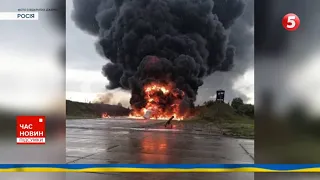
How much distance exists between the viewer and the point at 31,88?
10.7 feet

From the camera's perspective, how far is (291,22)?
3.26 m

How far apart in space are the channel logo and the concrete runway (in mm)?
1071

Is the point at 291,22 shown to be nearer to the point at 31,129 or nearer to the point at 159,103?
the point at 159,103

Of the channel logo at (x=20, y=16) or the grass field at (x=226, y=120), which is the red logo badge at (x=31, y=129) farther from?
the grass field at (x=226, y=120)

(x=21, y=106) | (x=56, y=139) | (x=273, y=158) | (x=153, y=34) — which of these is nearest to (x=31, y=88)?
(x=21, y=106)

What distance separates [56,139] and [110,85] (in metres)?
0.75

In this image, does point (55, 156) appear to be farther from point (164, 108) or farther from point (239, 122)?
point (239, 122)

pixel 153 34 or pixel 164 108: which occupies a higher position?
pixel 153 34

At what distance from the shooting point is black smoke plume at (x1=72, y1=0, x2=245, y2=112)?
3.26 m

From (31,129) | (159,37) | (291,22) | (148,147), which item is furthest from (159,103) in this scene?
(291,22)

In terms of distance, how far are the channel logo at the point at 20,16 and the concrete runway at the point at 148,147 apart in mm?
1071

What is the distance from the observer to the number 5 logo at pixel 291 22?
3254 millimetres

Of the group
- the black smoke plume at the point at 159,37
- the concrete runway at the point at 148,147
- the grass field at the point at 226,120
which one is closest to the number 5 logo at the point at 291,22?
the black smoke plume at the point at 159,37

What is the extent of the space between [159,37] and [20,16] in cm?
137
